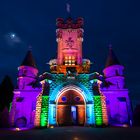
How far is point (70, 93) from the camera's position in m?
24.9

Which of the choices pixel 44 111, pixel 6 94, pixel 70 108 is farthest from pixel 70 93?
pixel 6 94

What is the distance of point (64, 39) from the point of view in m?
32.5

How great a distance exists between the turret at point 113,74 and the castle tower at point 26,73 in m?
14.6

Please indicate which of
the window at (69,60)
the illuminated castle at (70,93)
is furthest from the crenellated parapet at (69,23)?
the window at (69,60)

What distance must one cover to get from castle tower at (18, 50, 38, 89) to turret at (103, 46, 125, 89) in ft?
47.8

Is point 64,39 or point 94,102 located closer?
point 94,102

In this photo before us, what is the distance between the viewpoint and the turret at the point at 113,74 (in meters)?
31.4

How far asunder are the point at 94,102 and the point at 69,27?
16.9 m

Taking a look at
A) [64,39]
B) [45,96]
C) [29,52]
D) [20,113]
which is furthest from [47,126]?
[29,52]

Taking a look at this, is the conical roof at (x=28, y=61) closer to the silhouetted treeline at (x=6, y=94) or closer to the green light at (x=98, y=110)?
the silhouetted treeline at (x=6, y=94)

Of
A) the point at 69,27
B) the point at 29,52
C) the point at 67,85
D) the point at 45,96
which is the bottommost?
the point at 45,96

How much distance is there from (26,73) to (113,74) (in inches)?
664

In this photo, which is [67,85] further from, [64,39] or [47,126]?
[64,39]

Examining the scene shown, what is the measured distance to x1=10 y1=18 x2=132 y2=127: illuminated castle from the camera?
22.6 m
